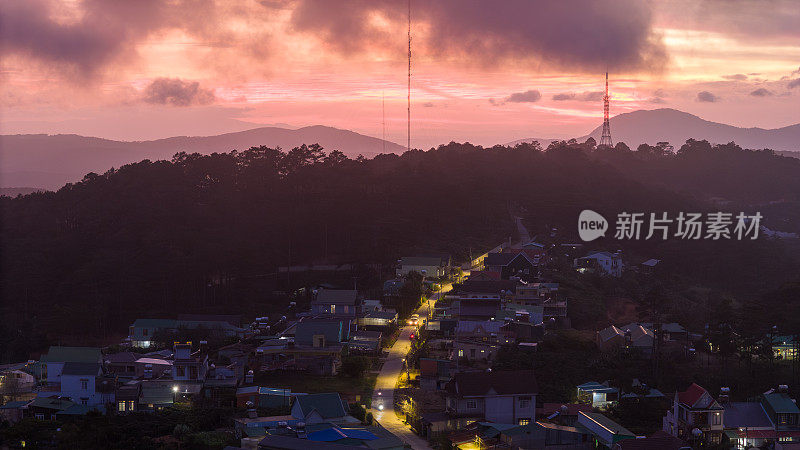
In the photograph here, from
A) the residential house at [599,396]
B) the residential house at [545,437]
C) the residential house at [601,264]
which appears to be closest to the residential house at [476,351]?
the residential house at [599,396]

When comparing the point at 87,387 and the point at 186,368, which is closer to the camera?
the point at 186,368

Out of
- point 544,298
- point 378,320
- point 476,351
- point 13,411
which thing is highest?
point 544,298

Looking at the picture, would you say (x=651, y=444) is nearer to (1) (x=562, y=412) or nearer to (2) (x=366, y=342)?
(1) (x=562, y=412)

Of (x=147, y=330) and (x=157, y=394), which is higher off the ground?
(x=147, y=330)

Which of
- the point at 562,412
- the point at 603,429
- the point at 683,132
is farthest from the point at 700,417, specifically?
the point at 683,132

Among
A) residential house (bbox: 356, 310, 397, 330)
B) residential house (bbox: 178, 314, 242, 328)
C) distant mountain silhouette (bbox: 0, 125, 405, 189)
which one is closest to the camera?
residential house (bbox: 356, 310, 397, 330)

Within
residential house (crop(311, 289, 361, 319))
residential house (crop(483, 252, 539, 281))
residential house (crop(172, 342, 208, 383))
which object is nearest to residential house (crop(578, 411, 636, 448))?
residential house (crop(172, 342, 208, 383))

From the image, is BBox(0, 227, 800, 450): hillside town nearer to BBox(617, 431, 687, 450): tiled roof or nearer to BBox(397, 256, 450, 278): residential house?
BBox(617, 431, 687, 450): tiled roof
